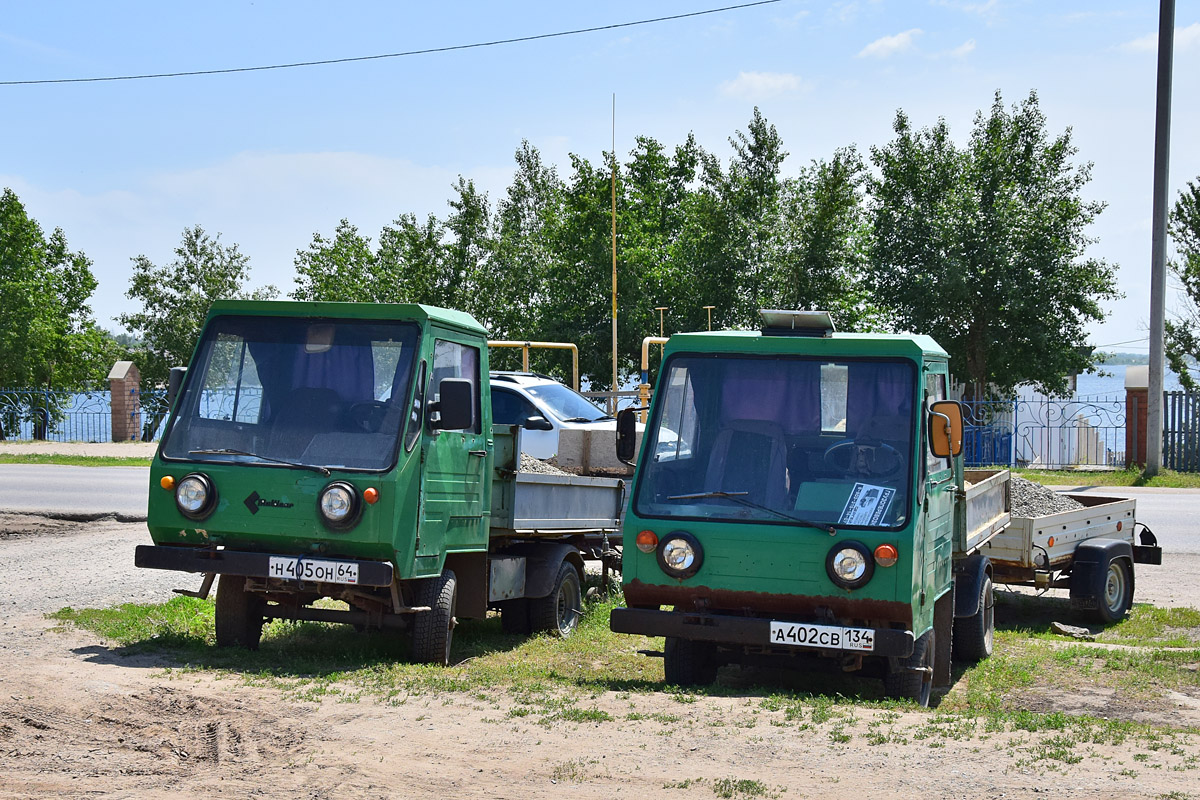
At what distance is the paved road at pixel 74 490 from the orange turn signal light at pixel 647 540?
34.8ft

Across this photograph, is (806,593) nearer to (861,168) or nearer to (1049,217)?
(1049,217)

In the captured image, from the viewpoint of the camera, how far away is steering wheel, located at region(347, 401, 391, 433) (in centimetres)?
749

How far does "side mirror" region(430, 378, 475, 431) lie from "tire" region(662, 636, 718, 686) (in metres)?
1.88

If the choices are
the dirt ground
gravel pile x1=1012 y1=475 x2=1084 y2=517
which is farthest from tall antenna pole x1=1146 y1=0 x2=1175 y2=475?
the dirt ground

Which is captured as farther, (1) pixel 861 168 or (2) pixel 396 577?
(1) pixel 861 168

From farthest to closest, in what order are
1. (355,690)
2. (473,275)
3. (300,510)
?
(473,275)
(300,510)
(355,690)

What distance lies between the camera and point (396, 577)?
7.34m

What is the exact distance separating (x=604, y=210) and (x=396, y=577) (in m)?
28.3

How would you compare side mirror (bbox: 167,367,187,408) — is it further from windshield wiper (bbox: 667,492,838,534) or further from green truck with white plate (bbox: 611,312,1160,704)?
windshield wiper (bbox: 667,492,838,534)

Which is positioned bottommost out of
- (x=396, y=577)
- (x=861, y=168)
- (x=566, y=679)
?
(x=566, y=679)

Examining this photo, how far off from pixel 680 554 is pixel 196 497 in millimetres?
2985

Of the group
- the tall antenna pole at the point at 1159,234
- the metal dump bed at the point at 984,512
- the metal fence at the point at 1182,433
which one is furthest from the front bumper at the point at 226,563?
the metal fence at the point at 1182,433

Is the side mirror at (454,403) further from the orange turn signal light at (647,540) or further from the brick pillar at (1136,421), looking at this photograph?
→ the brick pillar at (1136,421)

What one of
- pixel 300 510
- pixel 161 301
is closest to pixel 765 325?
pixel 300 510
